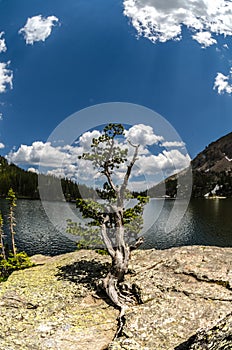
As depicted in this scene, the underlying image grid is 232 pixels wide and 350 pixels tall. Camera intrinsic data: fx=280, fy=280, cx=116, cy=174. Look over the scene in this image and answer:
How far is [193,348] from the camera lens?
1016 centimetres

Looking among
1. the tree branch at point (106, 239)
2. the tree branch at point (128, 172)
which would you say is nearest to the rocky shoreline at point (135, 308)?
the tree branch at point (106, 239)

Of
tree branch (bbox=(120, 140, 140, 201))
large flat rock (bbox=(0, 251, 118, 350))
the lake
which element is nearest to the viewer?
large flat rock (bbox=(0, 251, 118, 350))

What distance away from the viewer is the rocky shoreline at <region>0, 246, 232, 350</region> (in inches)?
596

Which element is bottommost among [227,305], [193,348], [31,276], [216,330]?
[31,276]

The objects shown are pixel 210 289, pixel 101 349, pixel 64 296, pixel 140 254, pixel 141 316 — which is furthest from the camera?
pixel 140 254

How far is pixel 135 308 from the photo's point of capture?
18.5m

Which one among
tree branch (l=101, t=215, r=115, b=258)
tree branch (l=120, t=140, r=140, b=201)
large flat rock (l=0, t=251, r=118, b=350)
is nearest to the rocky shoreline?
large flat rock (l=0, t=251, r=118, b=350)

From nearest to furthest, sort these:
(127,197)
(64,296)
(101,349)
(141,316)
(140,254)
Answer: (101,349) → (141,316) → (64,296) → (127,197) → (140,254)

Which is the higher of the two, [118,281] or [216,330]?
[216,330]

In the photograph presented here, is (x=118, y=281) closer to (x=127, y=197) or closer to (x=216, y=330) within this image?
(x=127, y=197)

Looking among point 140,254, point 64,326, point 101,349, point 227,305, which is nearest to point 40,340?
point 64,326

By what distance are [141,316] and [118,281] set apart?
631 centimetres

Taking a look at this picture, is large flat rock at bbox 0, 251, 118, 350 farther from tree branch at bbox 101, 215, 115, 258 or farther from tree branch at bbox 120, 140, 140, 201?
tree branch at bbox 120, 140, 140, 201

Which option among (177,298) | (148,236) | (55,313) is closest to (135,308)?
(177,298)
